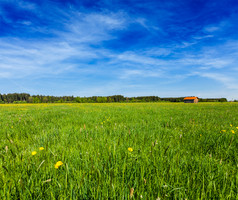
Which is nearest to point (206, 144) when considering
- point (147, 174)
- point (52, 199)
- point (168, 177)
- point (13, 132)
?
point (168, 177)

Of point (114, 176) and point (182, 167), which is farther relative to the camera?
point (182, 167)

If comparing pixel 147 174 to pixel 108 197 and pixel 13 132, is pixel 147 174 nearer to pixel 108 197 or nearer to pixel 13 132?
pixel 108 197

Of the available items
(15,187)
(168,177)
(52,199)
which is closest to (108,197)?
(52,199)

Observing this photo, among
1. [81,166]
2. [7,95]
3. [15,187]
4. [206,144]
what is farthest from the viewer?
[7,95]

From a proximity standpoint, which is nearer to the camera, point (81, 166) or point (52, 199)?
point (52, 199)

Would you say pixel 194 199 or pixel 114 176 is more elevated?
pixel 114 176

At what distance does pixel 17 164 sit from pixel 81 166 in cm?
101

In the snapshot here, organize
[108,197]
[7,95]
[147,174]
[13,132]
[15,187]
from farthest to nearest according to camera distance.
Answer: [7,95] → [13,132] → [147,174] → [15,187] → [108,197]

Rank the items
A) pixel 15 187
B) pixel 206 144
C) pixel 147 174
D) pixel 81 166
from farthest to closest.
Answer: pixel 206 144 → pixel 81 166 → pixel 147 174 → pixel 15 187

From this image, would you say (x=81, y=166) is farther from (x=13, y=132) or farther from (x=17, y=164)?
(x=13, y=132)

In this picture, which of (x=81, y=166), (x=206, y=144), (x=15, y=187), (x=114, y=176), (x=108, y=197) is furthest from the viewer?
(x=206, y=144)

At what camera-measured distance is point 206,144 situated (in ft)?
10.5

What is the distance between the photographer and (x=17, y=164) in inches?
77.2

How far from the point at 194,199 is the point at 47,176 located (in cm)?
173
